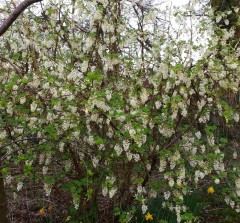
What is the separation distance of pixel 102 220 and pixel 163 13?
8.76 ft

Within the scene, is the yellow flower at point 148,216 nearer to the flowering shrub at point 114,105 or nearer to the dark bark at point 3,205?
the flowering shrub at point 114,105

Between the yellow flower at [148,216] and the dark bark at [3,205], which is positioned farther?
the yellow flower at [148,216]

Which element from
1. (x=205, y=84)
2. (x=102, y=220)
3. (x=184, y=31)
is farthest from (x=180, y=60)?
(x=102, y=220)

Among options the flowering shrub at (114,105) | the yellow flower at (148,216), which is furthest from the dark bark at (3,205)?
the yellow flower at (148,216)

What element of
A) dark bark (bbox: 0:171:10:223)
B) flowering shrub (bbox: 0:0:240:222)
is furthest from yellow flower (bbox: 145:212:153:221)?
dark bark (bbox: 0:171:10:223)

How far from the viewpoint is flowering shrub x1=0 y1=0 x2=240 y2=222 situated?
3387 millimetres

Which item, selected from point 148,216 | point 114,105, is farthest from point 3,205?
point 148,216

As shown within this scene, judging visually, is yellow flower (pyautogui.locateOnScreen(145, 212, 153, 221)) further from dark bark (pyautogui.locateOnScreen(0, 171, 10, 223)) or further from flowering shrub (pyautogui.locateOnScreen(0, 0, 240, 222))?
dark bark (pyautogui.locateOnScreen(0, 171, 10, 223))

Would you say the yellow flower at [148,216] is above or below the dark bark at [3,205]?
below

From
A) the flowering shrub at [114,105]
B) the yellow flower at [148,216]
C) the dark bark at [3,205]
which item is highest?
the flowering shrub at [114,105]

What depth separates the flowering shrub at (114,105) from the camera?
11.1ft

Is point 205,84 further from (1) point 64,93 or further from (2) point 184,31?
(1) point 64,93

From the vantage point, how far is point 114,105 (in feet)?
10.3

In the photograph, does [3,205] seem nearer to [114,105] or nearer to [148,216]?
[114,105]
